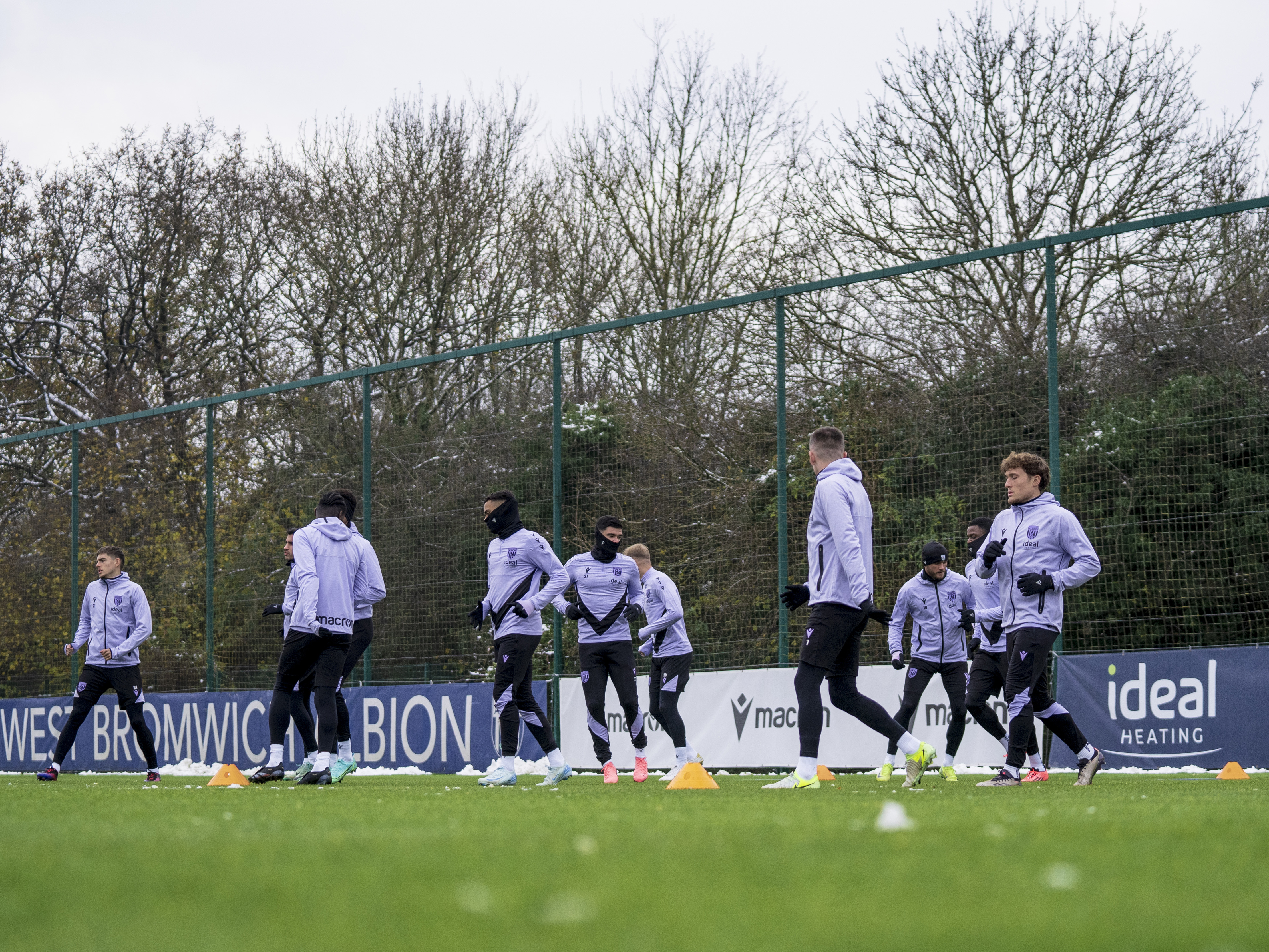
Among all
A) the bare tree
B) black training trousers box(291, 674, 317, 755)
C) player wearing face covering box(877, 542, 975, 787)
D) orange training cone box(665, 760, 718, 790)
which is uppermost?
the bare tree

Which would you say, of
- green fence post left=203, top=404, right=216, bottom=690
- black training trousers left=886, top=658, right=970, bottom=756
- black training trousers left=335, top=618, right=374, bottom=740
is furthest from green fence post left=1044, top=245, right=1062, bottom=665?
green fence post left=203, top=404, right=216, bottom=690

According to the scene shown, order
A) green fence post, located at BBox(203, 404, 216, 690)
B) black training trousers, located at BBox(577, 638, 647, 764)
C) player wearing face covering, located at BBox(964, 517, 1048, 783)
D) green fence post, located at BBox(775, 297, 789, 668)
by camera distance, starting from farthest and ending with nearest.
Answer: green fence post, located at BBox(203, 404, 216, 690)
green fence post, located at BBox(775, 297, 789, 668)
black training trousers, located at BBox(577, 638, 647, 764)
player wearing face covering, located at BBox(964, 517, 1048, 783)

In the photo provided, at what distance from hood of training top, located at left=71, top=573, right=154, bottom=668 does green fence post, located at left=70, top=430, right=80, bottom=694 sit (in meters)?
8.74

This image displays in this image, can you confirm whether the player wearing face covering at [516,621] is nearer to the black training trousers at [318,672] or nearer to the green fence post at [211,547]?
the black training trousers at [318,672]

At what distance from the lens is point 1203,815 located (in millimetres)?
6055

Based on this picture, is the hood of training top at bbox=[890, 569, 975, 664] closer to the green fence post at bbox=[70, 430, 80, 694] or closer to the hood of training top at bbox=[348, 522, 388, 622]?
the hood of training top at bbox=[348, 522, 388, 622]

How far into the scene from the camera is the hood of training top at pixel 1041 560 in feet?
30.5

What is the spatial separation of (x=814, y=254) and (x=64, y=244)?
56.9 feet

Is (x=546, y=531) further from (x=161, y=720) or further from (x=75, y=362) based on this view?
(x=75, y=362)

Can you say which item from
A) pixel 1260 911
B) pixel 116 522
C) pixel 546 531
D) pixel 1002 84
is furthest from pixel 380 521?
pixel 1260 911

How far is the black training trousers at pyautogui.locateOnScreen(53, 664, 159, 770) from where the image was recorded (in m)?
13.8

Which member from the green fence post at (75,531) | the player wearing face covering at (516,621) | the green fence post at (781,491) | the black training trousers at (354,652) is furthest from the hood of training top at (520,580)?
the green fence post at (75,531)

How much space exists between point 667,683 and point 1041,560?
14.3ft

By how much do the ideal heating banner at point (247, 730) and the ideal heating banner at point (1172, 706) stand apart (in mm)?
5515
